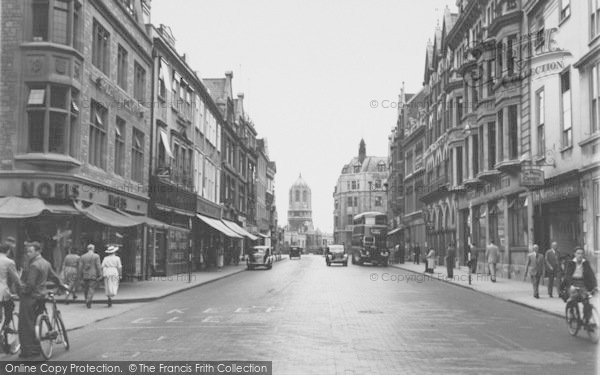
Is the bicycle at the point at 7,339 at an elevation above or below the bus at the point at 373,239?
below

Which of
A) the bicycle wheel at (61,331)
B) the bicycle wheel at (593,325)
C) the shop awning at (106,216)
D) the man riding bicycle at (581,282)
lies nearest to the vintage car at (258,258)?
→ the shop awning at (106,216)

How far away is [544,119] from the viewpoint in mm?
28672

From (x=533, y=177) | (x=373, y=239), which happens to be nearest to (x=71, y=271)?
(x=533, y=177)

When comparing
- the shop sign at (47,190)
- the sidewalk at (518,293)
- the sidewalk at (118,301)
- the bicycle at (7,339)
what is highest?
the shop sign at (47,190)

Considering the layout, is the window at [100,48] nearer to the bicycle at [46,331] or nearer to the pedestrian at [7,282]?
the pedestrian at [7,282]

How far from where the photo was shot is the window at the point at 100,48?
26359mm

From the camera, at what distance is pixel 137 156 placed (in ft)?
106

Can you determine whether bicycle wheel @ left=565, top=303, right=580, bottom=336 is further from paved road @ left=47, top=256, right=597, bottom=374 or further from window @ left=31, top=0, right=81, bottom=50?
window @ left=31, top=0, right=81, bottom=50

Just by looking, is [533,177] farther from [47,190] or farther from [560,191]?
[47,190]

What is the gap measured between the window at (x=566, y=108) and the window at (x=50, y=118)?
17.7m

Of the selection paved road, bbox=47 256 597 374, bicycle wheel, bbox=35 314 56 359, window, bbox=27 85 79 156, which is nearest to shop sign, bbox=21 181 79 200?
window, bbox=27 85 79 156

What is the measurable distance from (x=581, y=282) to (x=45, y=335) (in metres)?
10.4

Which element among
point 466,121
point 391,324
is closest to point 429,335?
point 391,324

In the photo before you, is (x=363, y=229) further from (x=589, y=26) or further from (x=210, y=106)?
(x=589, y=26)
